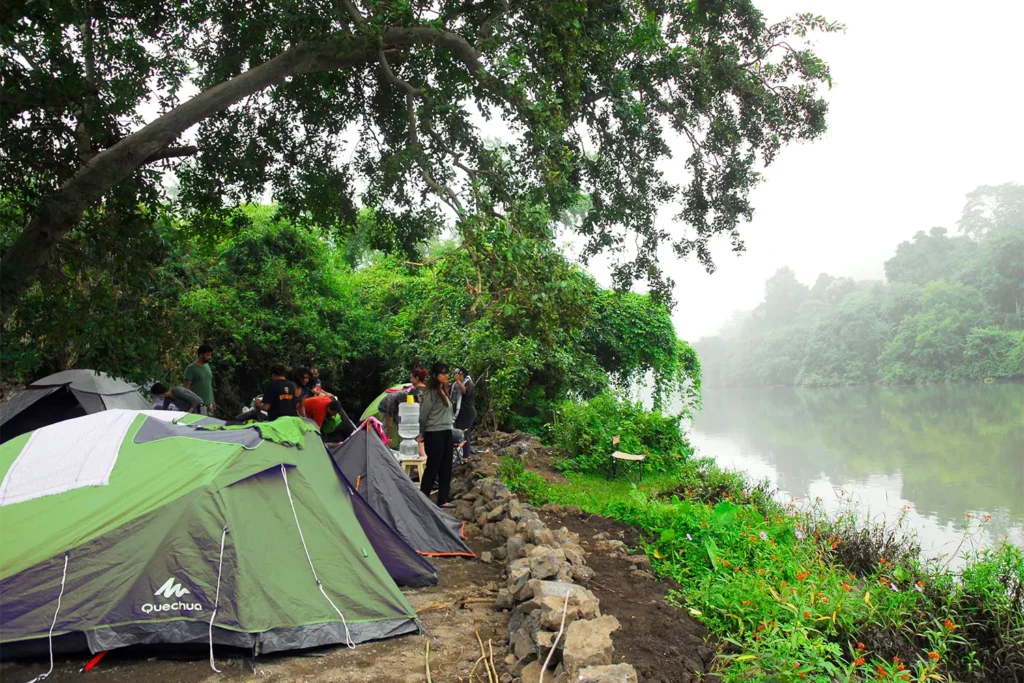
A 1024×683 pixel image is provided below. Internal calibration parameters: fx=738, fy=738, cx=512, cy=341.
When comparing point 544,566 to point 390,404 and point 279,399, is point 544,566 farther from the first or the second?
point 390,404

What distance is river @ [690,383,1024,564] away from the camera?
483 inches

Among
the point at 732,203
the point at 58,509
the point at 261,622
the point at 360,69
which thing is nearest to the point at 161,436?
the point at 58,509

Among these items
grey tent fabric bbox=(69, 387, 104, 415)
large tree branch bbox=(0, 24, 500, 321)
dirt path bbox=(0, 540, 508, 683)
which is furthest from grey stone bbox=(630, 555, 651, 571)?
grey tent fabric bbox=(69, 387, 104, 415)

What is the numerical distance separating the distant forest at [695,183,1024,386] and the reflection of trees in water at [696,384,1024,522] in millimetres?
1456

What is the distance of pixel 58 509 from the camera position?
13.4 feet

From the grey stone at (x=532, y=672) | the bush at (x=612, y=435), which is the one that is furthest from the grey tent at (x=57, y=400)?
the grey stone at (x=532, y=672)

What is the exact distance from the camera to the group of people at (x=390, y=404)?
7.44 meters

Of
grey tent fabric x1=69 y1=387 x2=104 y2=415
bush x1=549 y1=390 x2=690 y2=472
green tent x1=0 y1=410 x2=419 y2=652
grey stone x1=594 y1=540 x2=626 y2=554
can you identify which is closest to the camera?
green tent x1=0 y1=410 x2=419 y2=652

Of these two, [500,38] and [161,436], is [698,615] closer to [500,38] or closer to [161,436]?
[161,436]

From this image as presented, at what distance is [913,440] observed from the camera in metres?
20.9

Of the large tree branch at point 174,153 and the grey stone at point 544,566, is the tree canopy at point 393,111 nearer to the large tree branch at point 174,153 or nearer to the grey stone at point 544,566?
the large tree branch at point 174,153

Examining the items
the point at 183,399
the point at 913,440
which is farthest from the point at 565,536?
the point at 913,440

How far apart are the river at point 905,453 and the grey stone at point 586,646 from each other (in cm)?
413

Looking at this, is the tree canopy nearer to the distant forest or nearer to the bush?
the bush
